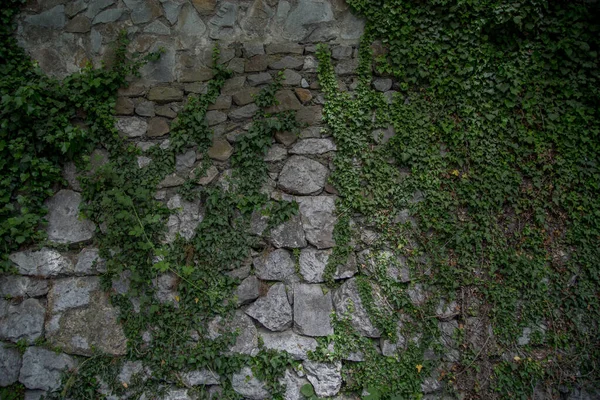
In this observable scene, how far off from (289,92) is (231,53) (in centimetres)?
53

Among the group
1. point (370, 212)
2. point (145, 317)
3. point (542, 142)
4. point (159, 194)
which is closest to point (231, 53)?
point (159, 194)

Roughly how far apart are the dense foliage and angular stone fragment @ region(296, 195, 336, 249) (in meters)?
0.11

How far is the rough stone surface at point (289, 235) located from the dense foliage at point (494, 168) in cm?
30

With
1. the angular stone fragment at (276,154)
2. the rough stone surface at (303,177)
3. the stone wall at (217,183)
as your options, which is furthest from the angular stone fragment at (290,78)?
the rough stone surface at (303,177)

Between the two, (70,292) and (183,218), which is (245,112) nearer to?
(183,218)

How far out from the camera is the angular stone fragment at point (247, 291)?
293 centimetres

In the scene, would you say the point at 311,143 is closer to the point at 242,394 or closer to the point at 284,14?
the point at 284,14

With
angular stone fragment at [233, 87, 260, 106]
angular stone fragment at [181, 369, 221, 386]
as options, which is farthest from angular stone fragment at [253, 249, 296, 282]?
angular stone fragment at [233, 87, 260, 106]

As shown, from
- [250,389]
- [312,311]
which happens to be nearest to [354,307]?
[312,311]

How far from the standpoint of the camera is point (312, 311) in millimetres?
2928

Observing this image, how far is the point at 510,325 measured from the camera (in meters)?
2.88

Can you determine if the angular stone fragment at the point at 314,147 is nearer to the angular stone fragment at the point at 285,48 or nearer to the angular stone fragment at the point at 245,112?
the angular stone fragment at the point at 245,112

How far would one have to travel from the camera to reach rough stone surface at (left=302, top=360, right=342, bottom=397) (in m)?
2.87

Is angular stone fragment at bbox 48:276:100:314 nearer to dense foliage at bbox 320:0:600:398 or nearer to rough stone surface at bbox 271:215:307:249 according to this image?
rough stone surface at bbox 271:215:307:249
